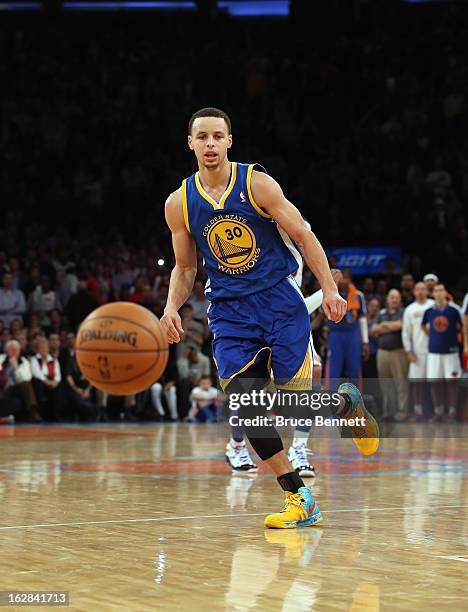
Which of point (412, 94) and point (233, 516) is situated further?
point (412, 94)

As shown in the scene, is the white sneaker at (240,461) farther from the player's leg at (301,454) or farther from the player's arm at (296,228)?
the player's arm at (296,228)

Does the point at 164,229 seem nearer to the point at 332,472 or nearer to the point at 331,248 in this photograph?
the point at 331,248

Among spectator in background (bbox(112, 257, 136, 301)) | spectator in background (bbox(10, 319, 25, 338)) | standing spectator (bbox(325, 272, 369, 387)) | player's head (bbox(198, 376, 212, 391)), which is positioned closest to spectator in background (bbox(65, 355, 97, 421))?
spectator in background (bbox(10, 319, 25, 338))

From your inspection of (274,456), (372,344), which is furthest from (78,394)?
(274,456)

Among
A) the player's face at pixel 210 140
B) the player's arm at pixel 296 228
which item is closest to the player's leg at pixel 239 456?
the player's arm at pixel 296 228

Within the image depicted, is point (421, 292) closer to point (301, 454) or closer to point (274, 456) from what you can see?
point (301, 454)

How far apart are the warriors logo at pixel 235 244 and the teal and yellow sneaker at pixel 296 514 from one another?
3.80ft

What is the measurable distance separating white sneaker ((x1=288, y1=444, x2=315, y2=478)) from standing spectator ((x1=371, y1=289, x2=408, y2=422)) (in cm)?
743

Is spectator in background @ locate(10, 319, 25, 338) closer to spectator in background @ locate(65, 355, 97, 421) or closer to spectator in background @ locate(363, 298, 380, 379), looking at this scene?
spectator in background @ locate(65, 355, 97, 421)

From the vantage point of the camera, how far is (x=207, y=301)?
16531 mm

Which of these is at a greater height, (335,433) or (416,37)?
(416,37)

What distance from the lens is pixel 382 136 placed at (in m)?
21.7

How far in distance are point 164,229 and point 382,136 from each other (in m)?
4.57

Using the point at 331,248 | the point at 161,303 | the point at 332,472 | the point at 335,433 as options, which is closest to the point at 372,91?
the point at 331,248
